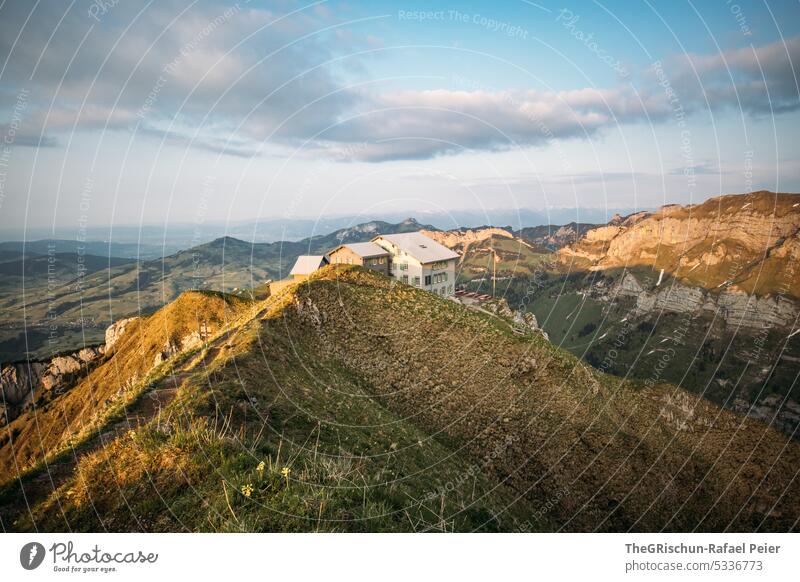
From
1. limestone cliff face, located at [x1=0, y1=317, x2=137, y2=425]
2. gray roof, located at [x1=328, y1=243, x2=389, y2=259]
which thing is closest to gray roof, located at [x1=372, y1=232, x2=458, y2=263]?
gray roof, located at [x1=328, y1=243, x2=389, y2=259]

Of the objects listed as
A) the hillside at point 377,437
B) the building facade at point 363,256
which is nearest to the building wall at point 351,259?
the building facade at point 363,256

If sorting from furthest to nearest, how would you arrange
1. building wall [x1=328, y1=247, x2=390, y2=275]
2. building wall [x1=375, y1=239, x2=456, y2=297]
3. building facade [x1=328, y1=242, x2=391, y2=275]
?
building wall [x1=375, y1=239, x2=456, y2=297] → building facade [x1=328, y1=242, x2=391, y2=275] → building wall [x1=328, y1=247, x2=390, y2=275]

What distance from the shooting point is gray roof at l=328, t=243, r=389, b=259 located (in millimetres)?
52562

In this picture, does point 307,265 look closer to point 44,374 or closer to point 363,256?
point 363,256

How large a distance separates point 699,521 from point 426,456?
22.6 m

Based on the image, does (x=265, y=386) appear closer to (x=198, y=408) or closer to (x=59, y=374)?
(x=198, y=408)

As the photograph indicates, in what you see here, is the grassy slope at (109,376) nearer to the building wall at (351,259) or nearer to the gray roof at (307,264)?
the gray roof at (307,264)

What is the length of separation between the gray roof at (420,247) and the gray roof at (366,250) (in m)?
1.72

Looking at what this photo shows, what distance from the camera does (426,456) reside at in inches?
734

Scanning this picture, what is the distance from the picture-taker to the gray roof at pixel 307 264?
48125 mm

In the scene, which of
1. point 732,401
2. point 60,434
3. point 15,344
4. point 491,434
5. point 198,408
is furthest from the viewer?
point 732,401

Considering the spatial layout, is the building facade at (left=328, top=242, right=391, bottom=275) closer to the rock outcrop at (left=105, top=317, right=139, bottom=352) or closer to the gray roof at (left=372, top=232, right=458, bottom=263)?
the gray roof at (left=372, top=232, right=458, bottom=263)

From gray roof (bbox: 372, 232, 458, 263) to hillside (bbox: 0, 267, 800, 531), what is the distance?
15.2m

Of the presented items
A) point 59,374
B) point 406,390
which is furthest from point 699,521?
A: point 59,374
